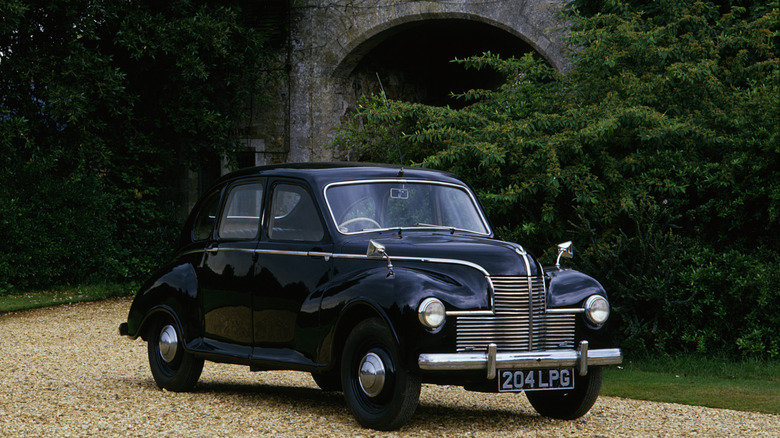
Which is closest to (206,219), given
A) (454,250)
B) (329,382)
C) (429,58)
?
(329,382)

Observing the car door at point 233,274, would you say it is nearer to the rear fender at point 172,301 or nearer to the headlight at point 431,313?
the rear fender at point 172,301

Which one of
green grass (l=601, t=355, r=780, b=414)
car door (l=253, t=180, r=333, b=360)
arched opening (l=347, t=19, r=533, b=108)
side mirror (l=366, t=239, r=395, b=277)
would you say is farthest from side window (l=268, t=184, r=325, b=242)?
arched opening (l=347, t=19, r=533, b=108)

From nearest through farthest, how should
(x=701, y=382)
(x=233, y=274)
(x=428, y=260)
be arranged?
(x=428, y=260) → (x=233, y=274) → (x=701, y=382)

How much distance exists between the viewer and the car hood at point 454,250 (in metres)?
5.94

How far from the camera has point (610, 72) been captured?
1153 cm

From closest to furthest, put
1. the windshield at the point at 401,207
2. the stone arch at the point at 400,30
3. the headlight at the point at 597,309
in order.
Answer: the headlight at the point at 597,309 → the windshield at the point at 401,207 → the stone arch at the point at 400,30

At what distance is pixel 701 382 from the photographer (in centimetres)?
852

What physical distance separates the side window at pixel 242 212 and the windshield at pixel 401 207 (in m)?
0.75

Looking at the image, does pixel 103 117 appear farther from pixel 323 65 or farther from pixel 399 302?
pixel 399 302

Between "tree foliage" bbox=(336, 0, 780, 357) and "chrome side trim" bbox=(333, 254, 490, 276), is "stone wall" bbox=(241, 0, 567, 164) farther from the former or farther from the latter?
"chrome side trim" bbox=(333, 254, 490, 276)

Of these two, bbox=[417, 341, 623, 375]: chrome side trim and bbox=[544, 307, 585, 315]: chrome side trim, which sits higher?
bbox=[544, 307, 585, 315]: chrome side trim

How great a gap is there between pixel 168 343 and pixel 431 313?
109 inches

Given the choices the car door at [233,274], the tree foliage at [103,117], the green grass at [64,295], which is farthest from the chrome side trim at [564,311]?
the tree foliage at [103,117]

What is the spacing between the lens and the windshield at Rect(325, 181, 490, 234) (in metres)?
6.65
